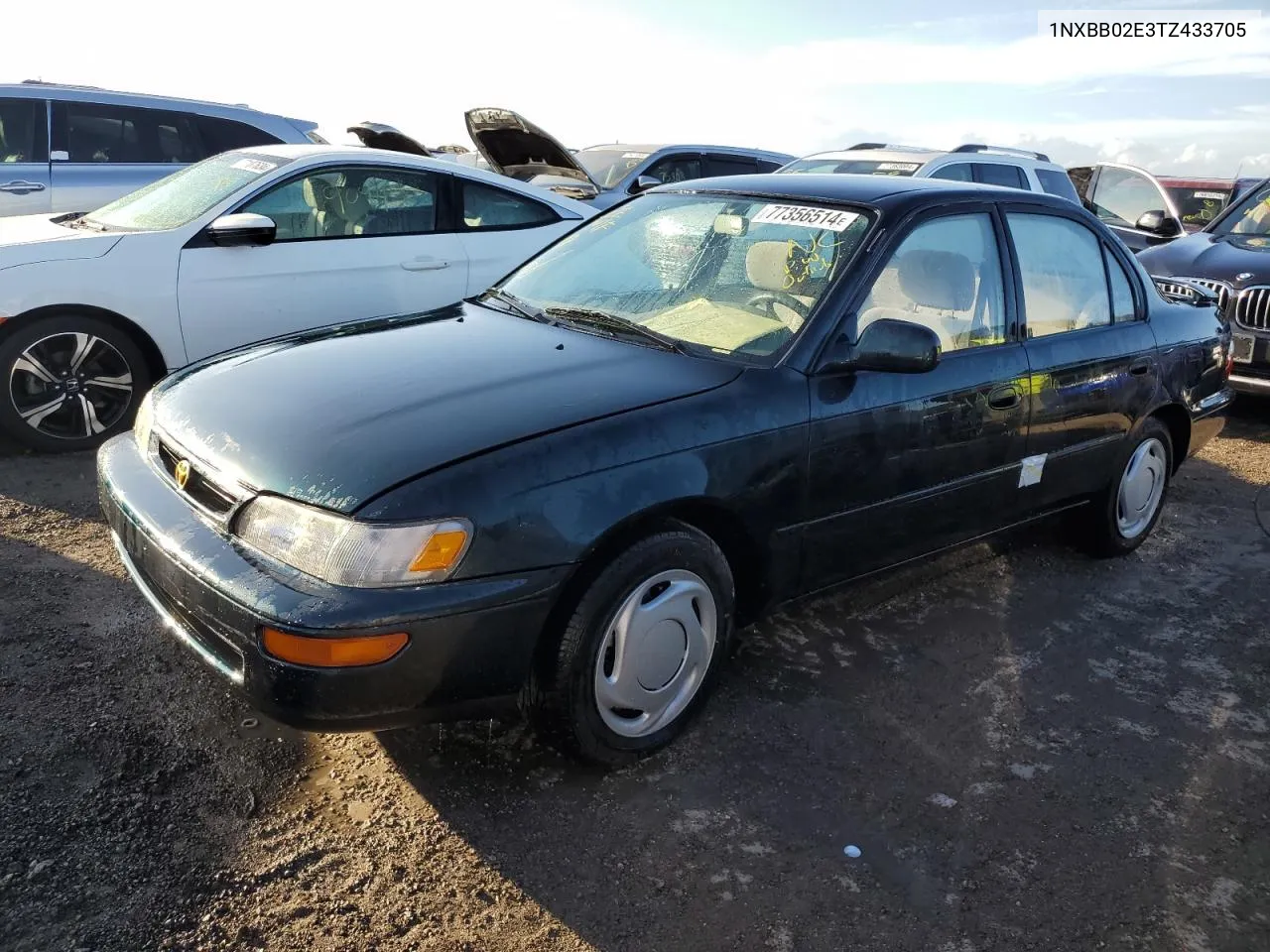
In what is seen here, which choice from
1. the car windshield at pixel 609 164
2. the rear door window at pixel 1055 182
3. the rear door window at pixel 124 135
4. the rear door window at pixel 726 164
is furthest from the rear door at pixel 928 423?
the rear door window at pixel 726 164

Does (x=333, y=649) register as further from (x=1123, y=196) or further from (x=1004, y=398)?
(x=1123, y=196)

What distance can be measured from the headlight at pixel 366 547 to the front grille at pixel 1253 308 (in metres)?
6.52

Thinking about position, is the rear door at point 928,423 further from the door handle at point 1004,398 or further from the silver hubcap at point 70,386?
the silver hubcap at point 70,386

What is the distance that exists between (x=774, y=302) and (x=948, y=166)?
620 cm

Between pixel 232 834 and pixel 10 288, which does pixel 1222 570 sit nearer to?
pixel 232 834

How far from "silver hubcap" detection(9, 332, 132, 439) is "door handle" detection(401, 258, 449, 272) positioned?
155 centimetres

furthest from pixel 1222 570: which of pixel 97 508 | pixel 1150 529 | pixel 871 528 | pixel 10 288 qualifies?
pixel 10 288

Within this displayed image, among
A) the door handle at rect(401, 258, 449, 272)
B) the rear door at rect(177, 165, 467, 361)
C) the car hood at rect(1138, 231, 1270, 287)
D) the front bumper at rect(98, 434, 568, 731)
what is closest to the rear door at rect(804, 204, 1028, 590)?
the front bumper at rect(98, 434, 568, 731)

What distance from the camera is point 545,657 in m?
2.63

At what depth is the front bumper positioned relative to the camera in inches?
91.2

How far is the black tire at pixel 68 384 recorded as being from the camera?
16.0 feet

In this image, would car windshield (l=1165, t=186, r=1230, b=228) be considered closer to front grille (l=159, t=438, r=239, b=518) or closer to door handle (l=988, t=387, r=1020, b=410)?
door handle (l=988, t=387, r=1020, b=410)

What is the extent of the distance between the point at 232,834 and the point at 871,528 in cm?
204

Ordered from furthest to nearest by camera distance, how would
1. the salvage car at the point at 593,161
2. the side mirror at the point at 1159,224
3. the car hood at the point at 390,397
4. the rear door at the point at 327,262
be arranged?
the salvage car at the point at 593,161 < the side mirror at the point at 1159,224 < the rear door at the point at 327,262 < the car hood at the point at 390,397
